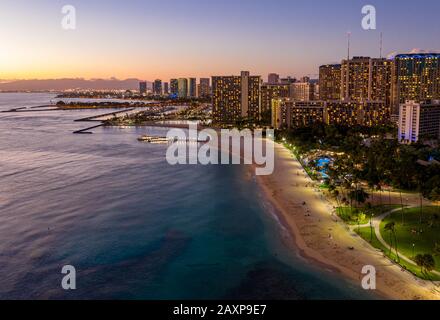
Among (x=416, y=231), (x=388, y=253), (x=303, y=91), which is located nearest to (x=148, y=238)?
(x=388, y=253)

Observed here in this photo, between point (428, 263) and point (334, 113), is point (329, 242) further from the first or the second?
point (334, 113)

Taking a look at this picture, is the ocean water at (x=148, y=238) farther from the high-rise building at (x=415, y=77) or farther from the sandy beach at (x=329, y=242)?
the high-rise building at (x=415, y=77)

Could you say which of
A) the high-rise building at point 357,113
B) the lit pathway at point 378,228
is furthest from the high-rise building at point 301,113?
the lit pathway at point 378,228

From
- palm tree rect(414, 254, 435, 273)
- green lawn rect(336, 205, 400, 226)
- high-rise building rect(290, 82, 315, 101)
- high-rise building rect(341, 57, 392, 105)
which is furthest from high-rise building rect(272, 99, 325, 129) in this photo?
palm tree rect(414, 254, 435, 273)

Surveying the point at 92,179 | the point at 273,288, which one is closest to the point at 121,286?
the point at 273,288

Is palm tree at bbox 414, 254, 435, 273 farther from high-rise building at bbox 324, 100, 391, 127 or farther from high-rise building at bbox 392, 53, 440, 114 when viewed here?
high-rise building at bbox 392, 53, 440, 114
